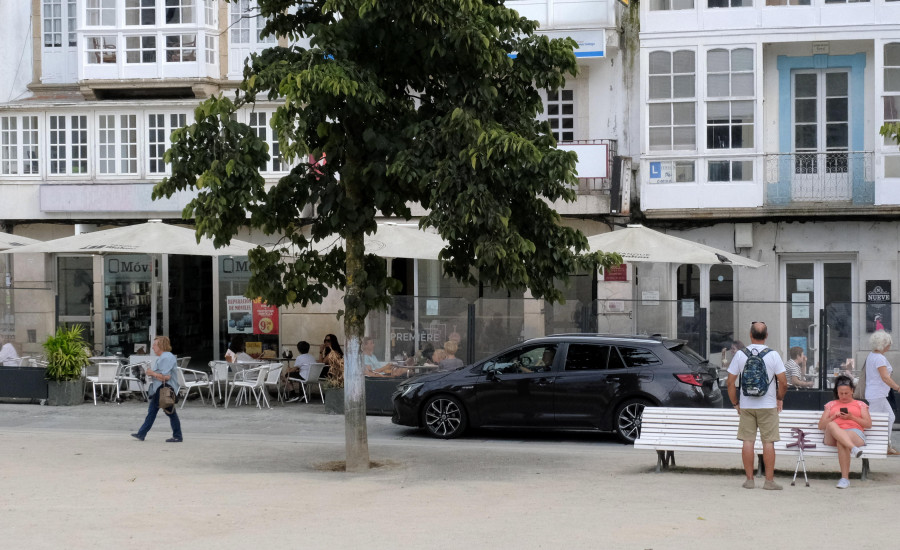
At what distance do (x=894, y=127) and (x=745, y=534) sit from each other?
732 centimetres

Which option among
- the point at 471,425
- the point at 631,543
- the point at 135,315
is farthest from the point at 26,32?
the point at 631,543

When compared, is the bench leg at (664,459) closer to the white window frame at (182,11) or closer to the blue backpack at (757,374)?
the blue backpack at (757,374)

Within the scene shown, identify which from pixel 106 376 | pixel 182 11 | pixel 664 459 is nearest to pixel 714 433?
pixel 664 459

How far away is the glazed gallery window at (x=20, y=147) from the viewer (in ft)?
81.3

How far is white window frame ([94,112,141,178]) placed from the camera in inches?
963

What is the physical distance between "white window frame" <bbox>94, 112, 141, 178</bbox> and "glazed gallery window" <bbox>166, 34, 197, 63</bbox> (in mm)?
1422

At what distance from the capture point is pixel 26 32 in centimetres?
2509

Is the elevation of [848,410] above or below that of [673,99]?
below

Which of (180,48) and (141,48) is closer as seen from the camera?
(180,48)

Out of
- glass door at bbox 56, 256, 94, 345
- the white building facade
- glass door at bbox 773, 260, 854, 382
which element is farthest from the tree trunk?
glass door at bbox 56, 256, 94, 345

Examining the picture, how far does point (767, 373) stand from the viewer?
1156 cm

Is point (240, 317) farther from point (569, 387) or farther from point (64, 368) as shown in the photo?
point (569, 387)

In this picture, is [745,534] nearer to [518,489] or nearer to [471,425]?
[518,489]

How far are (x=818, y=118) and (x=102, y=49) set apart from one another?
46.8 feet
